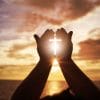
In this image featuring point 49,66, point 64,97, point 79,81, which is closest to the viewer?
point 64,97

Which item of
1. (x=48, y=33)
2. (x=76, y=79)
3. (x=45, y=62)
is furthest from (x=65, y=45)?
(x=76, y=79)

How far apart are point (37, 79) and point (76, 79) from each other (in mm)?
703

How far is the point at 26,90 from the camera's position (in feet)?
18.3

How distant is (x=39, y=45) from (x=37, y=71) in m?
0.83

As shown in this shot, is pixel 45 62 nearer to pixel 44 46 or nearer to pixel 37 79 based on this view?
pixel 44 46

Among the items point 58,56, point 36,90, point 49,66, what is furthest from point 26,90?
point 58,56

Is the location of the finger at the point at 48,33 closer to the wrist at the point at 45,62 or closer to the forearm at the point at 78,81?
the wrist at the point at 45,62

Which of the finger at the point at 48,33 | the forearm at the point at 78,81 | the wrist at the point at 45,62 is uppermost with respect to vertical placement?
the finger at the point at 48,33

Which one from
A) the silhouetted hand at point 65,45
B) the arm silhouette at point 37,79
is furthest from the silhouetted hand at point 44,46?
the silhouetted hand at point 65,45

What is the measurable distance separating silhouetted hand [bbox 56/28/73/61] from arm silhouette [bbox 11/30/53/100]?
234mm

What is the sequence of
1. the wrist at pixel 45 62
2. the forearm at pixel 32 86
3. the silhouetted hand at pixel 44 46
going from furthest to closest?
1. the silhouetted hand at pixel 44 46
2. the wrist at pixel 45 62
3. the forearm at pixel 32 86

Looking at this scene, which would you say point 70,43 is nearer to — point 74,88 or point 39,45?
point 39,45

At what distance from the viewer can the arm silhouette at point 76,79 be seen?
5595mm

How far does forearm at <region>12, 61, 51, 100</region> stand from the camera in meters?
5.54
